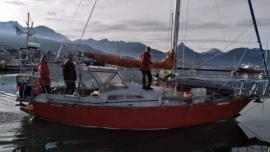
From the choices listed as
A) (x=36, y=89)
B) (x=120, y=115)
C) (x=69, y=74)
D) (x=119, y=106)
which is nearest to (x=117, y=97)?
(x=119, y=106)

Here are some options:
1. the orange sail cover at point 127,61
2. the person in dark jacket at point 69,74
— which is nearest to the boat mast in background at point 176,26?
the orange sail cover at point 127,61

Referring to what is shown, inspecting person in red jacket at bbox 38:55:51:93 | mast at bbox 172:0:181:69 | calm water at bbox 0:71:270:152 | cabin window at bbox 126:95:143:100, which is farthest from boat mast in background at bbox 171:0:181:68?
person in red jacket at bbox 38:55:51:93

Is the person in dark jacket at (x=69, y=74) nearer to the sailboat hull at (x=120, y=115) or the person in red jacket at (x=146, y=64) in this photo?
the sailboat hull at (x=120, y=115)

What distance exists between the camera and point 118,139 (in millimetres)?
12555

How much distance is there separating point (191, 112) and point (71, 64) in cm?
594

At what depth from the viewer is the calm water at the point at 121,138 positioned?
38.4 feet

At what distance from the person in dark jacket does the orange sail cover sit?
2.61 ft

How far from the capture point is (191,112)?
14.2 metres

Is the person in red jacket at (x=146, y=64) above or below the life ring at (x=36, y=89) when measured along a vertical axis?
above

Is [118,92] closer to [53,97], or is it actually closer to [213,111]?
[53,97]

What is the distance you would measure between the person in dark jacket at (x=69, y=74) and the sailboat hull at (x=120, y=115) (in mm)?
A: 1186

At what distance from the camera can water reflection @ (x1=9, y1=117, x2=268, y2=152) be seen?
1172 cm

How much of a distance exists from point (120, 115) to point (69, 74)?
3.19 m

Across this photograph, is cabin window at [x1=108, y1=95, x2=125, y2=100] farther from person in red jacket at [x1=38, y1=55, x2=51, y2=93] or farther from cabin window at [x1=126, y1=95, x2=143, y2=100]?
person in red jacket at [x1=38, y1=55, x2=51, y2=93]
